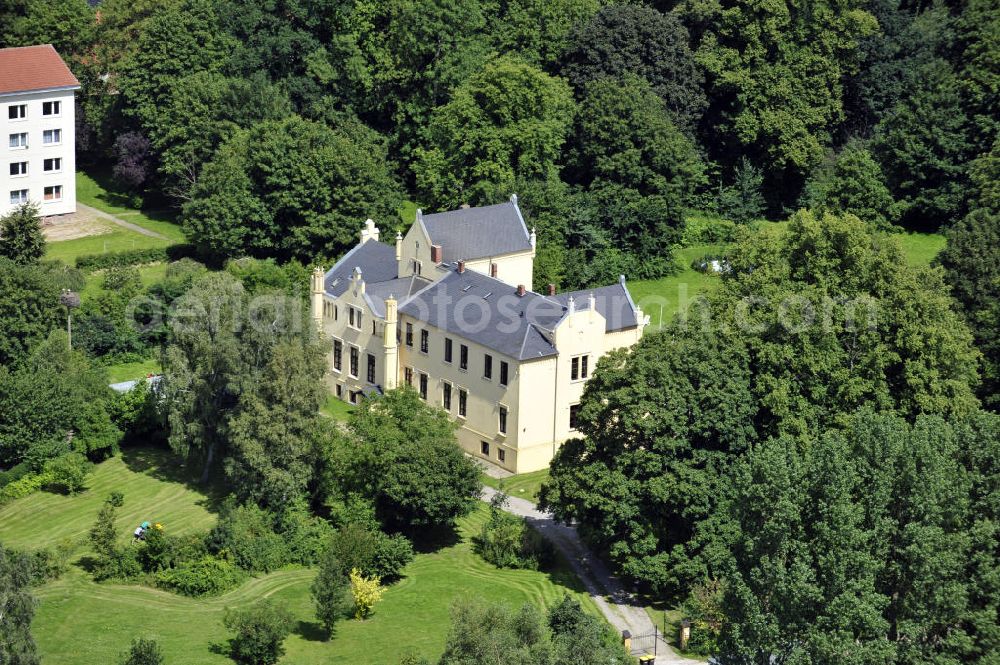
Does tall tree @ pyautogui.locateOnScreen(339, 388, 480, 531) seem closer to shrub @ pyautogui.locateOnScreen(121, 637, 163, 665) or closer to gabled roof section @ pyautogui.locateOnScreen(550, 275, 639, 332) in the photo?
gabled roof section @ pyautogui.locateOnScreen(550, 275, 639, 332)

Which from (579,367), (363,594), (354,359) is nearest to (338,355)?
(354,359)

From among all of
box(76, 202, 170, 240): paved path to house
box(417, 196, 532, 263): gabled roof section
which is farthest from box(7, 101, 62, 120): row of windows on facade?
box(417, 196, 532, 263): gabled roof section

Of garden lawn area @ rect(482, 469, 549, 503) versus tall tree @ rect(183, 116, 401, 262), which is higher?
tall tree @ rect(183, 116, 401, 262)

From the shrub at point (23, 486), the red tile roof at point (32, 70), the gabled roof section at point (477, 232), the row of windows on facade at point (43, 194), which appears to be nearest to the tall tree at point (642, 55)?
the gabled roof section at point (477, 232)

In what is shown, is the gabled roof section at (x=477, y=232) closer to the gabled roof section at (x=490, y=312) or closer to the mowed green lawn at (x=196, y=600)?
the gabled roof section at (x=490, y=312)

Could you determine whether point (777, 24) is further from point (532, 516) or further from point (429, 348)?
point (532, 516)

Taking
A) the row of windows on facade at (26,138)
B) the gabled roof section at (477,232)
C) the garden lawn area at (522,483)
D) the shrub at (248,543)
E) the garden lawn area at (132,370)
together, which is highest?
the row of windows on facade at (26,138)
